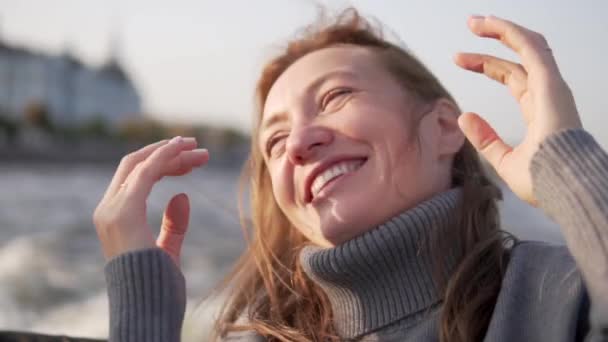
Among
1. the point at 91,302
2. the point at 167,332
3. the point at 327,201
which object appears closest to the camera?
the point at 167,332

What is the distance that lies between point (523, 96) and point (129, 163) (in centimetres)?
63

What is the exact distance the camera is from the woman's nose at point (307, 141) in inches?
47.4

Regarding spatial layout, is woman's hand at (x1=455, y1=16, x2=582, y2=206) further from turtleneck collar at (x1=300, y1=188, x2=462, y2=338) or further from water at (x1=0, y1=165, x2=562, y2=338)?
water at (x1=0, y1=165, x2=562, y2=338)

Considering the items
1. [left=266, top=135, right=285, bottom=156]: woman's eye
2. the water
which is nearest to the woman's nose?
[left=266, top=135, right=285, bottom=156]: woman's eye

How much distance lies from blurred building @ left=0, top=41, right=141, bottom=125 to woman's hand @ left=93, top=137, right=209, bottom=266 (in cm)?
3421

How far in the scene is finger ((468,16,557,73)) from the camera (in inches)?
36.8

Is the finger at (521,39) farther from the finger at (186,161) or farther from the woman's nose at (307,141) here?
the finger at (186,161)

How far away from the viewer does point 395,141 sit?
1.21 meters

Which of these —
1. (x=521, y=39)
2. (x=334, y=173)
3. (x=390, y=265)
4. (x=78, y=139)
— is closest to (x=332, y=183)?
(x=334, y=173)

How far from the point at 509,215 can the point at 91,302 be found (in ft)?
15.9

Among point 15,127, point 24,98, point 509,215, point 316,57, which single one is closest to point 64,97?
point 24,98

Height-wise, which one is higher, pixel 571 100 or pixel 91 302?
pixel 571 100

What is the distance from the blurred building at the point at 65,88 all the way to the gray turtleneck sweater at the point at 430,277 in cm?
3435

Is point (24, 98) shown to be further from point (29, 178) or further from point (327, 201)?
point (327, 201)
